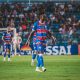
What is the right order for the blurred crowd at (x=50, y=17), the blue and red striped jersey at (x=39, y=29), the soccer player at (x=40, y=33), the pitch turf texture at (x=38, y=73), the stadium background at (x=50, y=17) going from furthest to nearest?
the blurred crowd at (x=50, y=17) → the stadium background at (x=50, y=17) → the blue and red striped jersey at (x=39, y=29) → the soccer player at (x=40, y=33) → the pitch turf texture at (x=38, y=73)

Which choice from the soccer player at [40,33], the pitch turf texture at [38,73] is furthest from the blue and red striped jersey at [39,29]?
the pitch turf texture at [38,73]

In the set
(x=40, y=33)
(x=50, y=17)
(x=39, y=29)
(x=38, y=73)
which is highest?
(x=39, y=29)

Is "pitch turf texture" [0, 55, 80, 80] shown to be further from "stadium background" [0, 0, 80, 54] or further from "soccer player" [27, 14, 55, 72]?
"stadium background" [0, 0, 80, 54]

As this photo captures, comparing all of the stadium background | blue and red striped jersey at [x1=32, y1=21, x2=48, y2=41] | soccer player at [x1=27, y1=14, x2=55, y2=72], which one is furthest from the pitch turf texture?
the stadium background

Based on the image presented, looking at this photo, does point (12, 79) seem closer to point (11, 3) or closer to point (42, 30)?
point (42, 30)

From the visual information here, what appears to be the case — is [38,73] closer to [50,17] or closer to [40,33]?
[40,33]

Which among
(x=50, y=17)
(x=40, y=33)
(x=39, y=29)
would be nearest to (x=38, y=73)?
(x=40, y=33)

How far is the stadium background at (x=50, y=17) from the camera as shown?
134 feet

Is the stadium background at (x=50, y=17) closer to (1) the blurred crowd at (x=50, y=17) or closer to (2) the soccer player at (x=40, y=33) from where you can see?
(1) the blurred crowd at (x=50, y=17)

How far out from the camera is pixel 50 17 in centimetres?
4347

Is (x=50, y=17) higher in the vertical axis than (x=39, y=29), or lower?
lower

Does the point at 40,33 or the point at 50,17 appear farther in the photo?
the point at 50,17

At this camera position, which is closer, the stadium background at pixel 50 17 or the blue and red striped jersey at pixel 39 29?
the blue and red striped jersey at pixel 39 29

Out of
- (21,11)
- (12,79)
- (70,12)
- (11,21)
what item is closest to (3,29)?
(11,21)
